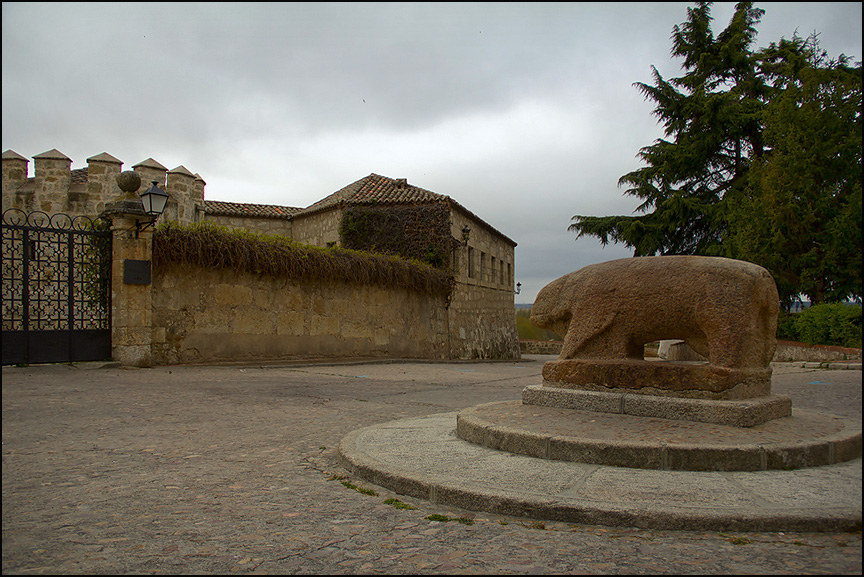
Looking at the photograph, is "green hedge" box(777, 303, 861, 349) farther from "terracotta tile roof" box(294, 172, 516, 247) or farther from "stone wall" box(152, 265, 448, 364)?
"terracotta tile roof" box(294, 172, 516, 247)

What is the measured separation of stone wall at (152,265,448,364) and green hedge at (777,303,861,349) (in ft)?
35.6

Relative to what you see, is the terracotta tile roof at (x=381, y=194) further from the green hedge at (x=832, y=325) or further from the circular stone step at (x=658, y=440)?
the green hedge at (x=832, y=325)

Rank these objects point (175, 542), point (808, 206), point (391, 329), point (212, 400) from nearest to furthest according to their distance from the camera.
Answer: point (808, 206) → point (175, 542) → point (212, 400) → point (391, 329)

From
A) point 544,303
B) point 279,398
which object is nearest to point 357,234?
point 279,398

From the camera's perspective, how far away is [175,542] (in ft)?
8.66

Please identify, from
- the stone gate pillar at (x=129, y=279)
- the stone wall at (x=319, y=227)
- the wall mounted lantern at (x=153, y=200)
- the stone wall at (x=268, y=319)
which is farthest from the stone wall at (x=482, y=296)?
the wall mounted lantern at (x=153, y=200)

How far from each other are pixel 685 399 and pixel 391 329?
11744mm

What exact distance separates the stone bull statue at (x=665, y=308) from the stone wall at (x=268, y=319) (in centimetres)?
806

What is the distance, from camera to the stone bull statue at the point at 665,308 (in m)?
4.27

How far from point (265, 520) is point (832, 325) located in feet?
8.60

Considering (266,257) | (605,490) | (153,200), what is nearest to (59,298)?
(153,200)

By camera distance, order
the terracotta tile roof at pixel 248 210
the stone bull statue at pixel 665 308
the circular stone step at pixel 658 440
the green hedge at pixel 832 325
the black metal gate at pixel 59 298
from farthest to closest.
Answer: the terracotta tile roof at pixel 248 210 < the black metal gate at pixel 59 298 < the stone bull statue at pixel 665 308 < the circular stone step at pixel 658 440 < the green hedge at pixel 832 325

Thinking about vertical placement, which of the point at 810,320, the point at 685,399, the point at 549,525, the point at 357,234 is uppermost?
the point at 357,234

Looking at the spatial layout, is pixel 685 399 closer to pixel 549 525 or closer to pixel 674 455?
pixel 674 455
